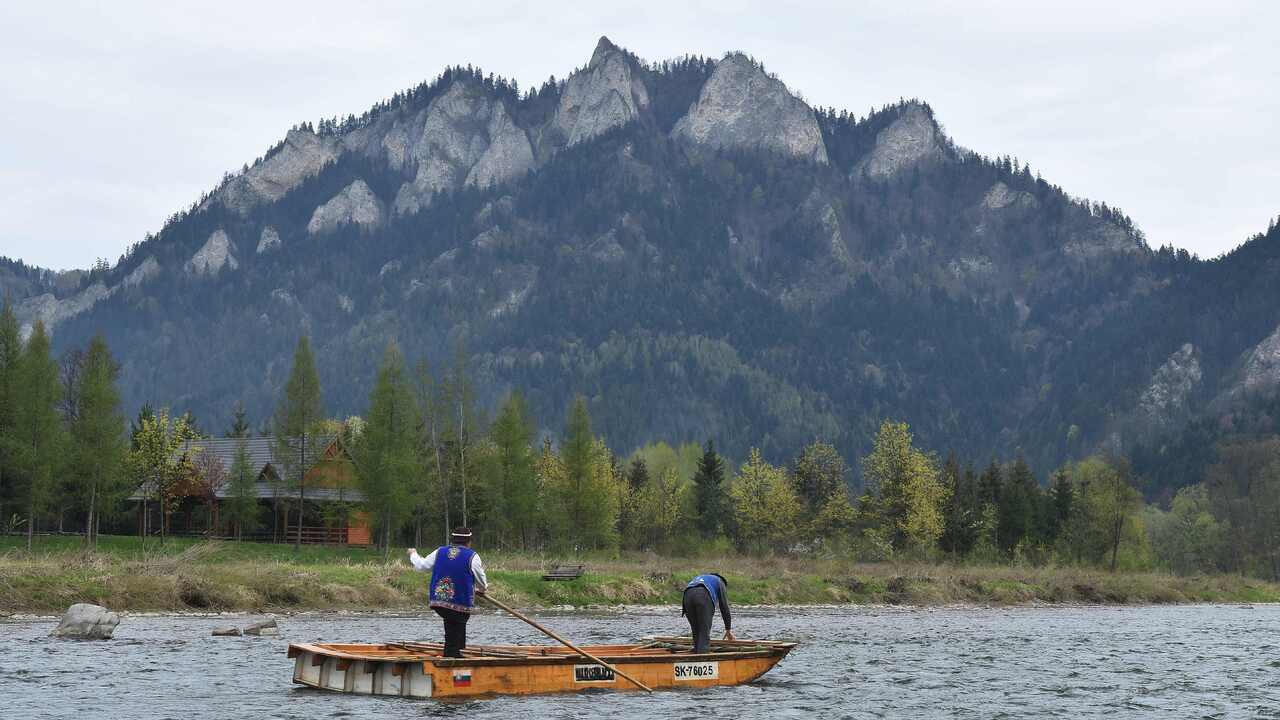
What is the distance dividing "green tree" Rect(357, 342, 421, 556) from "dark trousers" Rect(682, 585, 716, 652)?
5060 centimetres

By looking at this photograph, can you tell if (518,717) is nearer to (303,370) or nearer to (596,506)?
(303,370)

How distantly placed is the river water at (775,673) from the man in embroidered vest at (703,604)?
1.44 metres

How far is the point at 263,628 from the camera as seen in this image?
43844 mm

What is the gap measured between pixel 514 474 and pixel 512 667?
6283 centimetres

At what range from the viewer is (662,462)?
187 meters

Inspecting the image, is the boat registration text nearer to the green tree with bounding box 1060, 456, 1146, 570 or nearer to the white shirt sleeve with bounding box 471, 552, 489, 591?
the white shirt sleeve with bounding box 471, 552, 489, 591

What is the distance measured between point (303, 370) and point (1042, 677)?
58.5 m

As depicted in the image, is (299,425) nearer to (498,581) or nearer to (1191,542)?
(498,581)

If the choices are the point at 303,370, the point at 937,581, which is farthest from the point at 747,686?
the point at 303,370

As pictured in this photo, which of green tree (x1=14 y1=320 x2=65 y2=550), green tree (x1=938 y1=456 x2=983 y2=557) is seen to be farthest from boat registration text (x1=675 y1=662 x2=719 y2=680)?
green tree (x1=938 y1=456 x2=983 y2=557)

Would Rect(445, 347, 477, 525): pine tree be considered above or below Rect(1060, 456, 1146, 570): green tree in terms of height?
above

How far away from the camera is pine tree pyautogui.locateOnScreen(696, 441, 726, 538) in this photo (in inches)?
4641

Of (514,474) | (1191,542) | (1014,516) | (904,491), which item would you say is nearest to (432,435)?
(514,474)

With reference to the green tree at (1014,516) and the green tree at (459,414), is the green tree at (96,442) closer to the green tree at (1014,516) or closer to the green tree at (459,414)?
the green tree at (459,414)
